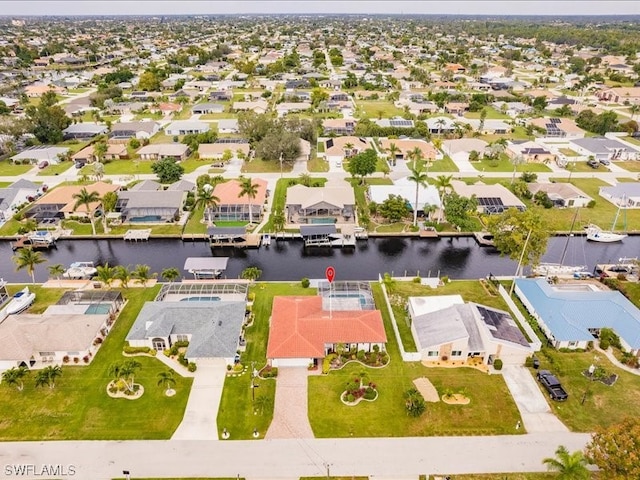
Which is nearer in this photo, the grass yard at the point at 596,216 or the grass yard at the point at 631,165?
the grass yard at the point at 596,216

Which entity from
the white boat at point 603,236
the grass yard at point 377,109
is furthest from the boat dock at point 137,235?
the grass yard at point 377,109

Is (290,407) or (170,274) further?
(170,274)

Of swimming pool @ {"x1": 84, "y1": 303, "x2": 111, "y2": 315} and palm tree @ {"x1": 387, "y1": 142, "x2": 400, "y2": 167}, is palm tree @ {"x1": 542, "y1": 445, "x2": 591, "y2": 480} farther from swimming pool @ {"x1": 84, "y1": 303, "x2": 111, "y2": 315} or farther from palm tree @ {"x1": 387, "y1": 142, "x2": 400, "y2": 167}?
palm tree @ {"x1": 387, "y1": 142, "x2": 400, "y2": 167}

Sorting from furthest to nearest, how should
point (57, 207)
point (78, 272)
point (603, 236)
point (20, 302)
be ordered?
point (57, 207) → point (603, 236) → point (78, 272) → point (20, 302)

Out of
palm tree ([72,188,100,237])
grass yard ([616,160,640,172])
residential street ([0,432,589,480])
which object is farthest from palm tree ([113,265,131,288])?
grass yard ([616,160,640,172])

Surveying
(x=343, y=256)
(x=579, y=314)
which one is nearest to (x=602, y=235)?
(x=579, y=314)

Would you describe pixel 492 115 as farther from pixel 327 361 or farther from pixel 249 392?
pixel 249 392

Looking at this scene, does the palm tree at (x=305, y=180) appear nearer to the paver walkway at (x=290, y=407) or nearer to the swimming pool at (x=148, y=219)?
the swimming pool at (x=148, y=219)
